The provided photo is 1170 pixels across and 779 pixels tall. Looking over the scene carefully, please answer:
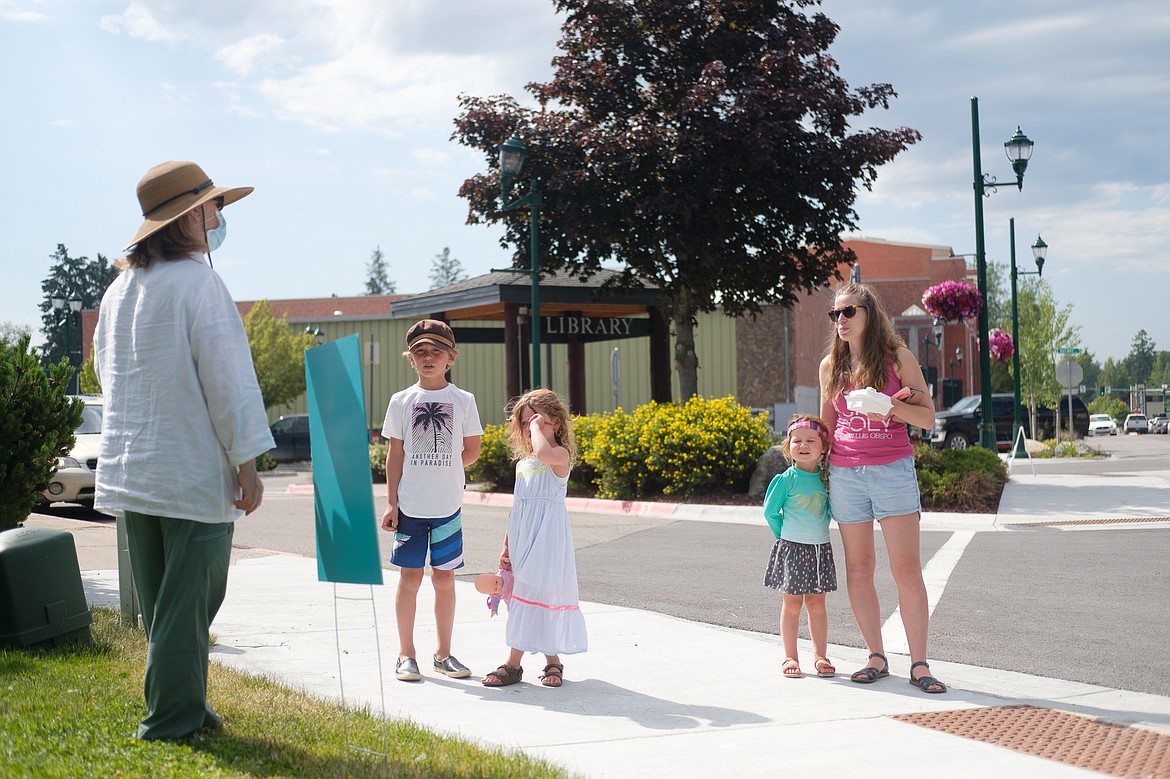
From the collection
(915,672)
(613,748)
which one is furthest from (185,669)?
(915,672)

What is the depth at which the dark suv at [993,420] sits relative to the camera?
99.6 feet

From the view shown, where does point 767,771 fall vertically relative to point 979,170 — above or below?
below

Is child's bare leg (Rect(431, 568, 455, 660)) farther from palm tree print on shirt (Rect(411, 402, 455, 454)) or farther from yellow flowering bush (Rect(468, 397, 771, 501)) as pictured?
yellow flowering bush (Rect(468, 397, 771, 501))

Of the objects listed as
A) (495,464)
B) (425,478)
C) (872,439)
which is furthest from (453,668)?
(495,464)

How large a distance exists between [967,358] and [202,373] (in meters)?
76.2

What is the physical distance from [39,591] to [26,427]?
6.58 ft

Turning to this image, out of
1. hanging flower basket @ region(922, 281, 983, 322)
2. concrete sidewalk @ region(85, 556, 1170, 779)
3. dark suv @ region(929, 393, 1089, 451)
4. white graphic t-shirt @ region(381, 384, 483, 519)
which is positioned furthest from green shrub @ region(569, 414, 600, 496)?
white graphic t-shirt @ region(381, 384, 483, 519)

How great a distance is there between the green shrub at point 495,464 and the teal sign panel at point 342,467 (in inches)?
610

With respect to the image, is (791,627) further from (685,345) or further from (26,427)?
(685,345)

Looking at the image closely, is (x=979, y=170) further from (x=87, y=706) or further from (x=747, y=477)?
(x=87, y=706)

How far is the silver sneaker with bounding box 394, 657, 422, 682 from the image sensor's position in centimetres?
566

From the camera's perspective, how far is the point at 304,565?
34.3 feet

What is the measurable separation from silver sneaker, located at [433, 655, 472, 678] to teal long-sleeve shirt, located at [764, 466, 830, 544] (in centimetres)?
169

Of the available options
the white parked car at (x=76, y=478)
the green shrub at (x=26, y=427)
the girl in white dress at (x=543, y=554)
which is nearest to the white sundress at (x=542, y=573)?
the girl in white dress at (x=543, y=554)
